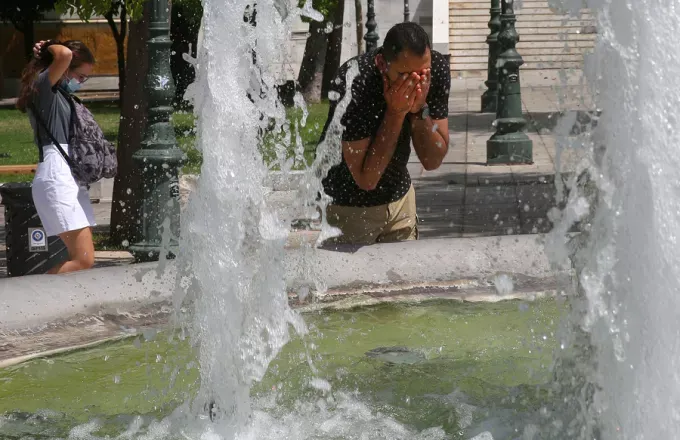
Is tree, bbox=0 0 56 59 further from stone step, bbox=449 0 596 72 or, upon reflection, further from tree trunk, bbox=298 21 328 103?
stone step, bbox=449 0 596 72

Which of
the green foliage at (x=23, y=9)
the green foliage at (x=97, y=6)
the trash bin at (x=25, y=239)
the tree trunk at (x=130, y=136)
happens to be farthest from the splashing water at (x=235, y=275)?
the green foliage at (x=23, y=9)

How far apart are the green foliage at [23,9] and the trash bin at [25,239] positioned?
22.9 m

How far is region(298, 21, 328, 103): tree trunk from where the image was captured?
23469 mm

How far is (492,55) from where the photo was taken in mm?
18688

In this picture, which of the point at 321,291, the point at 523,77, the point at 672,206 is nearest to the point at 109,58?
the point at 523,77

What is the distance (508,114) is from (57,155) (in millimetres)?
7962

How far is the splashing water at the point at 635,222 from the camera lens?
3285mm

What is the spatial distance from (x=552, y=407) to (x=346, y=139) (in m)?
1.44

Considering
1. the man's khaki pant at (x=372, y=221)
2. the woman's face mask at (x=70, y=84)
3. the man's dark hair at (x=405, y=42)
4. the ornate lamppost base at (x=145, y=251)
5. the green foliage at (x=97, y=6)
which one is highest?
the man's dark hair at (x=405, y=42)

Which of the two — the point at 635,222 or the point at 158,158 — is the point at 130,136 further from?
the point at 635,222

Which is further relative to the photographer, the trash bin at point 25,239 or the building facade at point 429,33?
the building facade at point 429,33

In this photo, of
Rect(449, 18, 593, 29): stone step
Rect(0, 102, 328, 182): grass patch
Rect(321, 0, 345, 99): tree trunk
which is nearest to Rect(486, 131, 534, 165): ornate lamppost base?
Rect(0, 102, 328, 182): grass patch

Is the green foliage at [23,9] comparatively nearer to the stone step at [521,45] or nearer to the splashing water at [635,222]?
the stone step at [521,45]

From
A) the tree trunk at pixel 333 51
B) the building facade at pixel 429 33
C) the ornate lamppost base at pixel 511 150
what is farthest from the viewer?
the building facade at pixel 429 33
